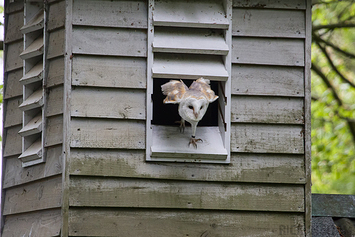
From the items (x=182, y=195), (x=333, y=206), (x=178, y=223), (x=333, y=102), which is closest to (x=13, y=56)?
(x=182, y=195)

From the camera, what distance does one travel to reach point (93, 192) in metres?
3.85

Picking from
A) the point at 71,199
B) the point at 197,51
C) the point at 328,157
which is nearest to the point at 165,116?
the point at 197,51

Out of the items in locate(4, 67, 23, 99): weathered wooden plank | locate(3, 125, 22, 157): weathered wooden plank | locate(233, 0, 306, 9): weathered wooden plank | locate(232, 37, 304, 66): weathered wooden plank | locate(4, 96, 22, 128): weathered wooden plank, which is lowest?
locate(3, 125, 22, 157): weathered wooden plank

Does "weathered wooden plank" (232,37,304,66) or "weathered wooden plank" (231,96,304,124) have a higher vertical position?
"weathered wooden plank" (232,37,304,66)

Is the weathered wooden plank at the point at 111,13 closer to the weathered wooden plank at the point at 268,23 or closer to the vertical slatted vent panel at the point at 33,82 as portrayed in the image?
the vertical slatted vent panel at the point at 33,82

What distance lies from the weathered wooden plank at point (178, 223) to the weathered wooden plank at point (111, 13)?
4.47ft

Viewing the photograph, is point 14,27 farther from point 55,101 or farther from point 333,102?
point 333,102

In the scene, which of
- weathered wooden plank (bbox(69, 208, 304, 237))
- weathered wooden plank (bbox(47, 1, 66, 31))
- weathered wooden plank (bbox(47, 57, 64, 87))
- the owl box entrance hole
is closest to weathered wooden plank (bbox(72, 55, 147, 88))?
weathered wooden plank (bbox(47, 57, 64, 87))

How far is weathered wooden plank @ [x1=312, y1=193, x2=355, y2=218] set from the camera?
481 cm

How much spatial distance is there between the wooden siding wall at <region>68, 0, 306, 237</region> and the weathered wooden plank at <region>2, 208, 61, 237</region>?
0.19 metres

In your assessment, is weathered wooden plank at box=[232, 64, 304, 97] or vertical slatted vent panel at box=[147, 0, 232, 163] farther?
weathered wooden plank at box=[232, 64, 304, 97]

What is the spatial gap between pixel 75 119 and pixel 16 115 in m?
0.98

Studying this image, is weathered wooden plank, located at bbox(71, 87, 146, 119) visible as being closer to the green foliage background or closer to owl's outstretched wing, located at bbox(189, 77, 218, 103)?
owl's outstretched wing, located at bbox(189, 77, 218, 103)

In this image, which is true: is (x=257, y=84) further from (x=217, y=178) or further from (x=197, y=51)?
(x=217, y=178)
